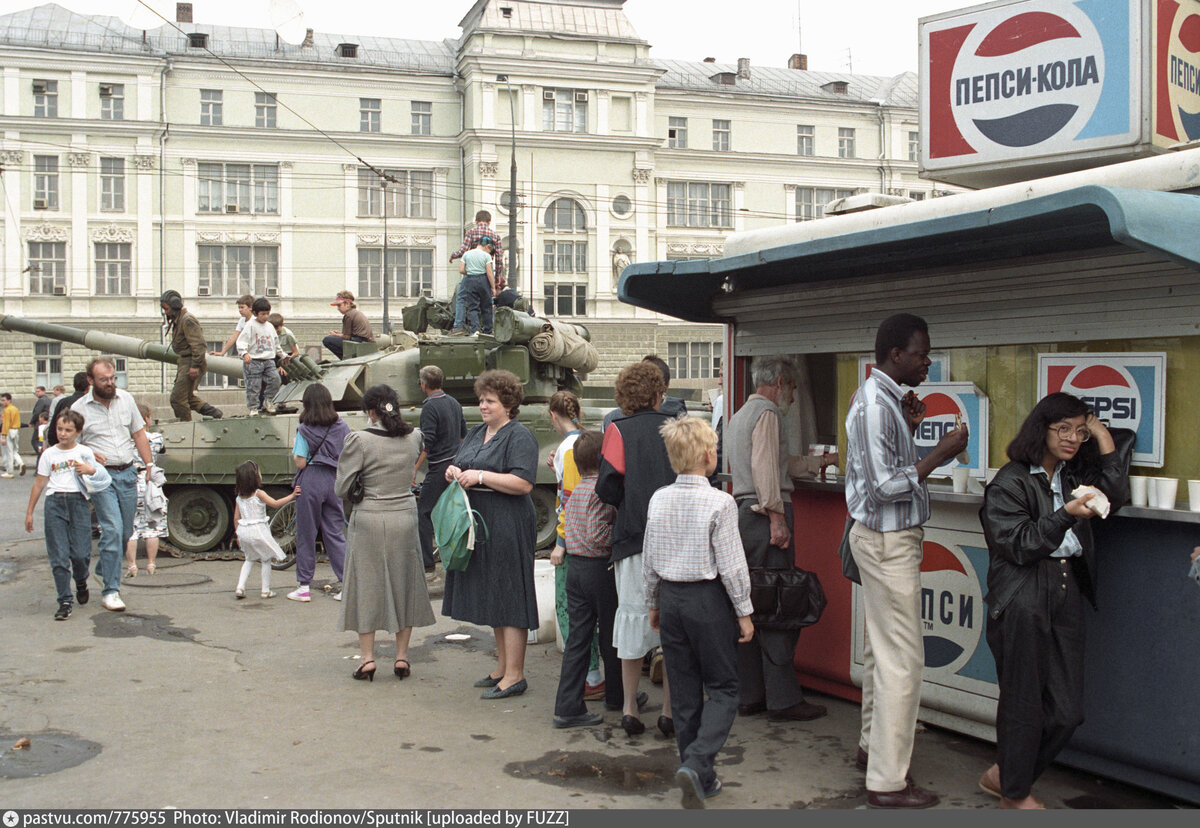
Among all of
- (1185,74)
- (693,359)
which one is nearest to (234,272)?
(693,359)

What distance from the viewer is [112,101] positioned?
1763 inches

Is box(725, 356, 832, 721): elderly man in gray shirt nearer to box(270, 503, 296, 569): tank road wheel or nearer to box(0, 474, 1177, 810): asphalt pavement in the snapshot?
box(0, 474, 1177, 810): asphalt pavement

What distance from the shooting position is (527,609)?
6.60 metres

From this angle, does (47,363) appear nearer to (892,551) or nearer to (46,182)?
(46,182)

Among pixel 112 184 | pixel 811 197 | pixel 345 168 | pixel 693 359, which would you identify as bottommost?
pixel 693 359

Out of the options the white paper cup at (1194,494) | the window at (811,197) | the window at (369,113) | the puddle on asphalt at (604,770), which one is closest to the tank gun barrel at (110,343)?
the puddle on asphalt at (604,770)

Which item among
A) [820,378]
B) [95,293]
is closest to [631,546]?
[820,378]

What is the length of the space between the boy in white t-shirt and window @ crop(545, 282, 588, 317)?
3993cm

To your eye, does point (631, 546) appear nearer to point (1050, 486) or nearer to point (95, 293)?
point (1050, 486)

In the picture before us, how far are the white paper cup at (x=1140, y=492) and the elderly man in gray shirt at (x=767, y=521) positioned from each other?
174 cm

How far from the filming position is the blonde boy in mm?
4895

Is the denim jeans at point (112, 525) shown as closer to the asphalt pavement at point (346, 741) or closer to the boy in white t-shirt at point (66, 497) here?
the boy in white t-shirt at point (66, 497)

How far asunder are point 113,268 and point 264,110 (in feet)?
27.6

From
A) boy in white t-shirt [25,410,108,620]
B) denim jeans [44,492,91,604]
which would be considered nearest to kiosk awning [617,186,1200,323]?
boy in white t-shirt [25,410,108,620]
